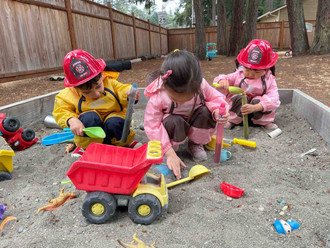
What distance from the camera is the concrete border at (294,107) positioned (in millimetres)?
1954

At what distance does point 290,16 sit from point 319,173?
260 inches

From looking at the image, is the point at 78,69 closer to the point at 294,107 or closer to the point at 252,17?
the point at 294,107

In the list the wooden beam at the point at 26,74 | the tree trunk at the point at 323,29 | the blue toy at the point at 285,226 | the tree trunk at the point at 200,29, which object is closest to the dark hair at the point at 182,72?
the blue toy at the point at 285,226

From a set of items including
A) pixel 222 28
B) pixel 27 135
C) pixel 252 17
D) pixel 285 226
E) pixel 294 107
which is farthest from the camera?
pixel 222 28

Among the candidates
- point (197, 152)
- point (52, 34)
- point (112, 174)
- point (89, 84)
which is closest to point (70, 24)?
point (52, 34)

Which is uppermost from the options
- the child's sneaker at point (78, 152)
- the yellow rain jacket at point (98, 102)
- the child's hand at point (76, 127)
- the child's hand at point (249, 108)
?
the yellow rain jacket at point (98, 102)

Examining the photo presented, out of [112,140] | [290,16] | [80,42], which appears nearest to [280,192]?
[112,140]

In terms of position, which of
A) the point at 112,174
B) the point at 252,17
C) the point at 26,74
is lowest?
the point at 112,174

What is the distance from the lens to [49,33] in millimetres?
5387

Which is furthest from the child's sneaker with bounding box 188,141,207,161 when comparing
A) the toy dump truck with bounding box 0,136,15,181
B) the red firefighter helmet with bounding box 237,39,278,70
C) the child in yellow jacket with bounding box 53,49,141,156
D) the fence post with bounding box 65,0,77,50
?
the fence post with bounding box 65,0,77,50

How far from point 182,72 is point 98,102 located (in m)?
0.77

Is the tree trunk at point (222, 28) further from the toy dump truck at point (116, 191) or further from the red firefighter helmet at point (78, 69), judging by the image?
the toy dump truck at point (116, 191)

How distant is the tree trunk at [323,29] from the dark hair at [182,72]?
650 centimetres

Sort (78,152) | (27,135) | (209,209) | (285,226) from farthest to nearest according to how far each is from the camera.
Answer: (27,135), (78,152), (209,209), (285,226)
